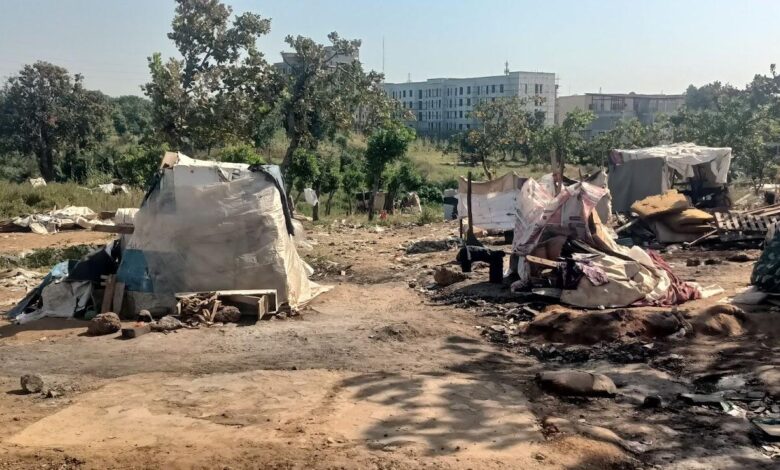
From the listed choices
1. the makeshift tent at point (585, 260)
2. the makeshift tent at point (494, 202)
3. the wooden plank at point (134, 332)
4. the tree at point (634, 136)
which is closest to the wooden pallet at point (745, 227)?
the makeshift tent at point (494, 202)

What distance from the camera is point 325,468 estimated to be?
12.1 feet

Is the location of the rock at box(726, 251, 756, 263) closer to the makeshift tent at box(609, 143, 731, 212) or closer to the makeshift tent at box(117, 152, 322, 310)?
the makeshift tent at box(609, 143, 731, 212)

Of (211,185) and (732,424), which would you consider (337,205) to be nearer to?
(211,185)

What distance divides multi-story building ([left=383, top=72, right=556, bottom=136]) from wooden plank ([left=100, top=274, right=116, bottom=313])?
62.2 metres

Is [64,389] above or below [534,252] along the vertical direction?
below

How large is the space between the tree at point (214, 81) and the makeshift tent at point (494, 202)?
5115 millimetres

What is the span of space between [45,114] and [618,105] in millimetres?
53160

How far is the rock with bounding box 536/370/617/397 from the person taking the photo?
504 cm

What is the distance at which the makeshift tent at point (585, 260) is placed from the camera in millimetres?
7977

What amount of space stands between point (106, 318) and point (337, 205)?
22157 millimetres

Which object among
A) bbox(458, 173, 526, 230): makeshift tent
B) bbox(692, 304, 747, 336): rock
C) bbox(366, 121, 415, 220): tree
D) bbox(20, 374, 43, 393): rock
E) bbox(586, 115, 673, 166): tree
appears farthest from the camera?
bbox(586, 115, 673, 166): tree

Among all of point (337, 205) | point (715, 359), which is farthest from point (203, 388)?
point (337, 205)

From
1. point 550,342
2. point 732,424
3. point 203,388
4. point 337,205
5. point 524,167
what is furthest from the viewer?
point 524,167

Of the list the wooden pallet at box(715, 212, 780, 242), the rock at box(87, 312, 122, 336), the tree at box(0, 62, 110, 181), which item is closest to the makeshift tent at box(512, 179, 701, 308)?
the rock at box(87, 312, 122, 336)
